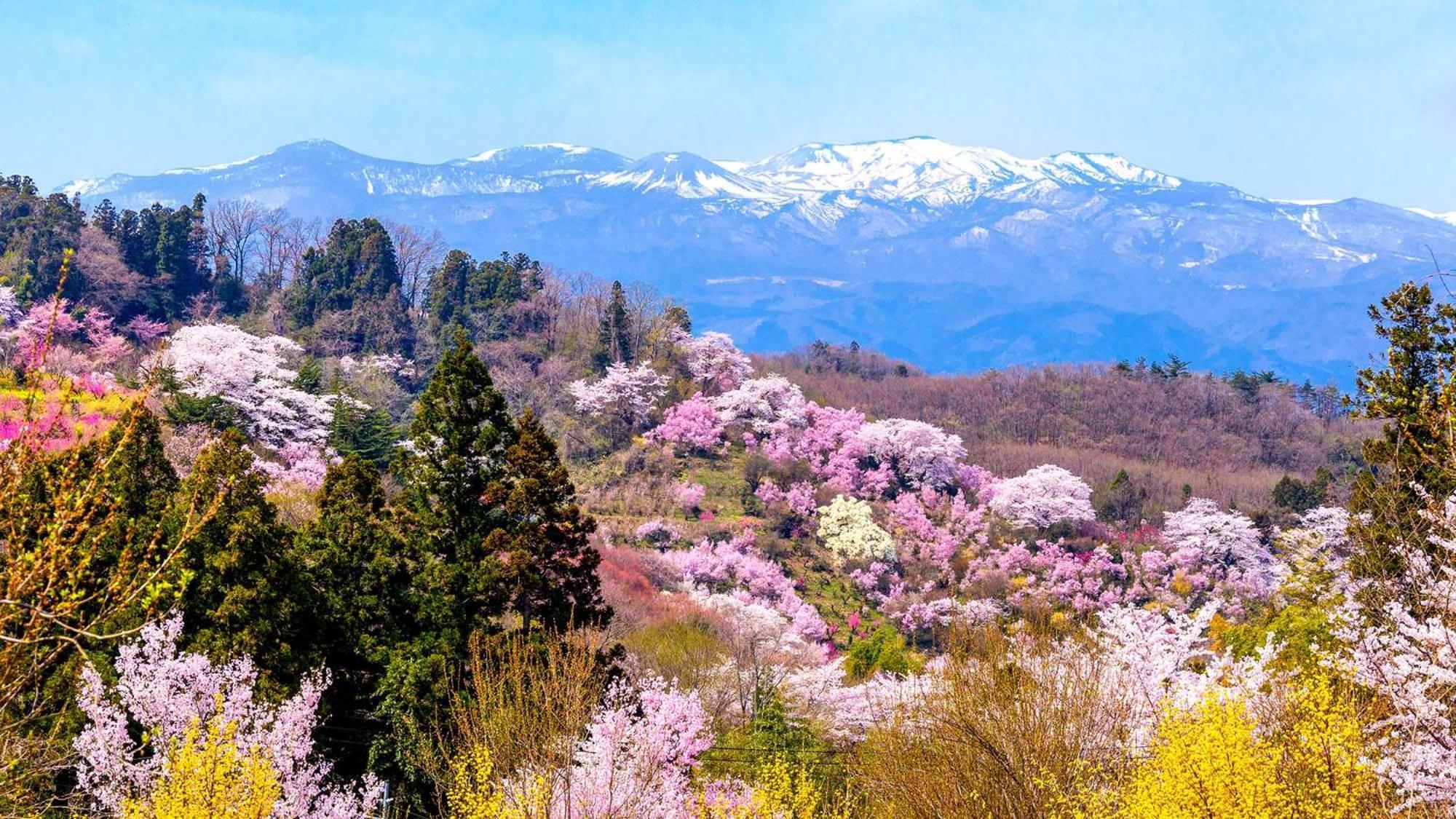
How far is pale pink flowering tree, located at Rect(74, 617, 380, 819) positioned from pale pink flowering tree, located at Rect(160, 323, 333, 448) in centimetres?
2128

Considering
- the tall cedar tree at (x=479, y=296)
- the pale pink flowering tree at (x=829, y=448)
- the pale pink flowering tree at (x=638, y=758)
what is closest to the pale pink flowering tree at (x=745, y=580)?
the pale pink flowering tree at (x=829, y=448)

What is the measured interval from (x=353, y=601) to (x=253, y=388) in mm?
20619

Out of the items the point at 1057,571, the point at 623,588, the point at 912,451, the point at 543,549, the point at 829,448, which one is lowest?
the point at 1057,571

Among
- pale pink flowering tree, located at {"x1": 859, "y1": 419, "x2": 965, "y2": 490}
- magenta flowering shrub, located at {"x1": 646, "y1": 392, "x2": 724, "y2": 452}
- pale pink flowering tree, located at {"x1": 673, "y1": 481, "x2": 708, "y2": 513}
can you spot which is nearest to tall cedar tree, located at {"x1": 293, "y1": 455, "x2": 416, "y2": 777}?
pale pink flowering tree, located at {"x1": 673, "y1": 481, "x2": 708, "y2": 513}

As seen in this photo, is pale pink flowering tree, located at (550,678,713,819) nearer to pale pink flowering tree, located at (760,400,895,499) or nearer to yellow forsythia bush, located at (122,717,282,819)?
yellow forsythia bush, located at (122,717,282,819)

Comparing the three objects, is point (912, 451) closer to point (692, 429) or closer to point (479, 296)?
point (692, 429)

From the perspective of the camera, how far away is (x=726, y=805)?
39.1 feet

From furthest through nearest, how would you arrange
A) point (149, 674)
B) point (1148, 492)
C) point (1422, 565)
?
1. point (1148, 492)
2. point (149, 674)
3. point (1422, 565)

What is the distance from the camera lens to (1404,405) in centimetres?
1806

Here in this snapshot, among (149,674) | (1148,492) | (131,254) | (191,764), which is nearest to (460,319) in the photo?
(131,254)

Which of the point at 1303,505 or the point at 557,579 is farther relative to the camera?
the point at 1303,505

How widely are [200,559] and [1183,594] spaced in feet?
119

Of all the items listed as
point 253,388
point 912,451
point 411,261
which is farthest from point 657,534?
point 411,261

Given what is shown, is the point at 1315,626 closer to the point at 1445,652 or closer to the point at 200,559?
the point at 1445,652
